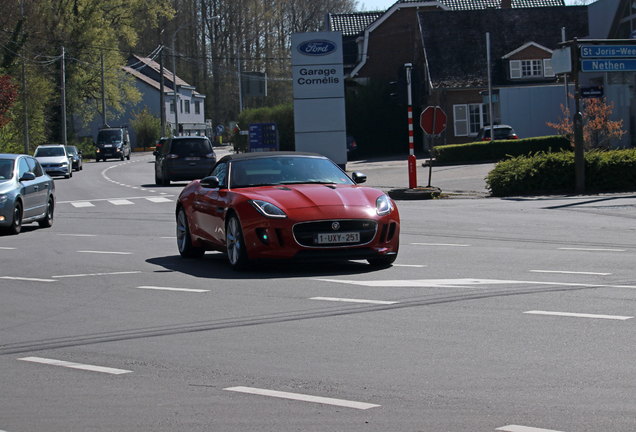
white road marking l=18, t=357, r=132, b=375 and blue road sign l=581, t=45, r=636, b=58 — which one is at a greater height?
blue road sign l=581, t=45, r=636, b=58

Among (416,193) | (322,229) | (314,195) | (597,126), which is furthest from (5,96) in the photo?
(322,229)

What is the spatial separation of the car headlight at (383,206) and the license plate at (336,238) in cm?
44

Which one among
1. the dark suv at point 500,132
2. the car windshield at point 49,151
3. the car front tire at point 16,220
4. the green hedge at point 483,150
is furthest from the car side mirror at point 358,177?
the dark suv at point 500,132

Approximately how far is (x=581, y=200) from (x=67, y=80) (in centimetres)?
5668

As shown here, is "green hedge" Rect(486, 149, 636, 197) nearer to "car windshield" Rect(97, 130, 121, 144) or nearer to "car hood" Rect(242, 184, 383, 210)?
"car hood" Rect(242, 184, 383, 210)

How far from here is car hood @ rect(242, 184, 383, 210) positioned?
9861 millimetres

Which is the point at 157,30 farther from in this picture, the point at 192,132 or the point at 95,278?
the point at 95,278

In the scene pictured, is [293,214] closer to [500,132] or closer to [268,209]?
[268,209]

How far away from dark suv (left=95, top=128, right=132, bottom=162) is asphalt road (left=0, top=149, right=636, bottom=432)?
53.3 meters

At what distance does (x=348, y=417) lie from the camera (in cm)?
445

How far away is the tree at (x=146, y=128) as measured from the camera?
84.4 metres

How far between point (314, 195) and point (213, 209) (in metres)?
1.47

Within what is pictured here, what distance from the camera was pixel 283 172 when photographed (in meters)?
11.0

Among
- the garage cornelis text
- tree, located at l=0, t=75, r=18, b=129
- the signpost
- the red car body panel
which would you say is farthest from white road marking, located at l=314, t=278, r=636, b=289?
tree, located at l=0, t=75, r=18, b=129
